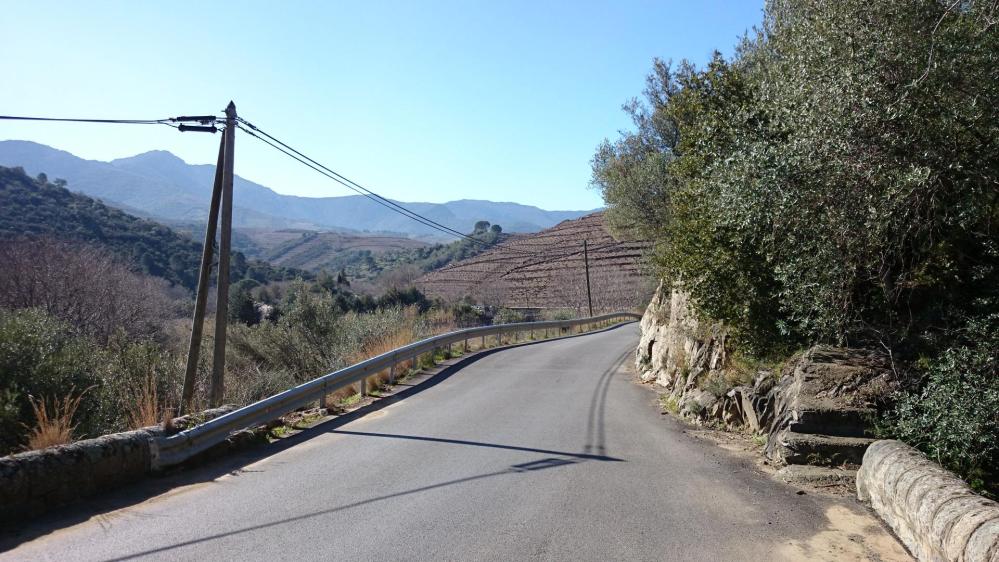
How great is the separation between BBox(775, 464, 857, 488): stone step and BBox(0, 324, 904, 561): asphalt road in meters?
0.20

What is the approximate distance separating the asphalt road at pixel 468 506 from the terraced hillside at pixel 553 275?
42.9 meters

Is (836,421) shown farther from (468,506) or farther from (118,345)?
(118,345)

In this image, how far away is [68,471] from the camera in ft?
19.8

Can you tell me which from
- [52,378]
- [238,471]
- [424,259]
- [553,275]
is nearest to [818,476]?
[238,471]

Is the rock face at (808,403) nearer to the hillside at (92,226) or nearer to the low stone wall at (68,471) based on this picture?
the low stone wall at (68,471)

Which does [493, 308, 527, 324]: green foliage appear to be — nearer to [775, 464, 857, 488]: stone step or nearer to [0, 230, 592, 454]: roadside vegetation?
[0, 230, 592, 454]: roadside vegetation

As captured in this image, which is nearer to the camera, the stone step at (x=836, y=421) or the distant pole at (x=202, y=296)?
the stone step at (x=836, y=421)

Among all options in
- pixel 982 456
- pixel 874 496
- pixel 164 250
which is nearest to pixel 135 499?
pixel 874 496

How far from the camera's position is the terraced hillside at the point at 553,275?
58.3m

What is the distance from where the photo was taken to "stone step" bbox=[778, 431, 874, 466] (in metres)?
7.13

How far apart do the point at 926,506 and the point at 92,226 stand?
55135mm

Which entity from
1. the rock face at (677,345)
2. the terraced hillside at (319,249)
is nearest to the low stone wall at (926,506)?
the rock face at (677,345)

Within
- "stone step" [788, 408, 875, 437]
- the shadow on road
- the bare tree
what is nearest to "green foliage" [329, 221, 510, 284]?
the bare tree

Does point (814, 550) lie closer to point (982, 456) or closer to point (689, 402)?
point (982, 456)
